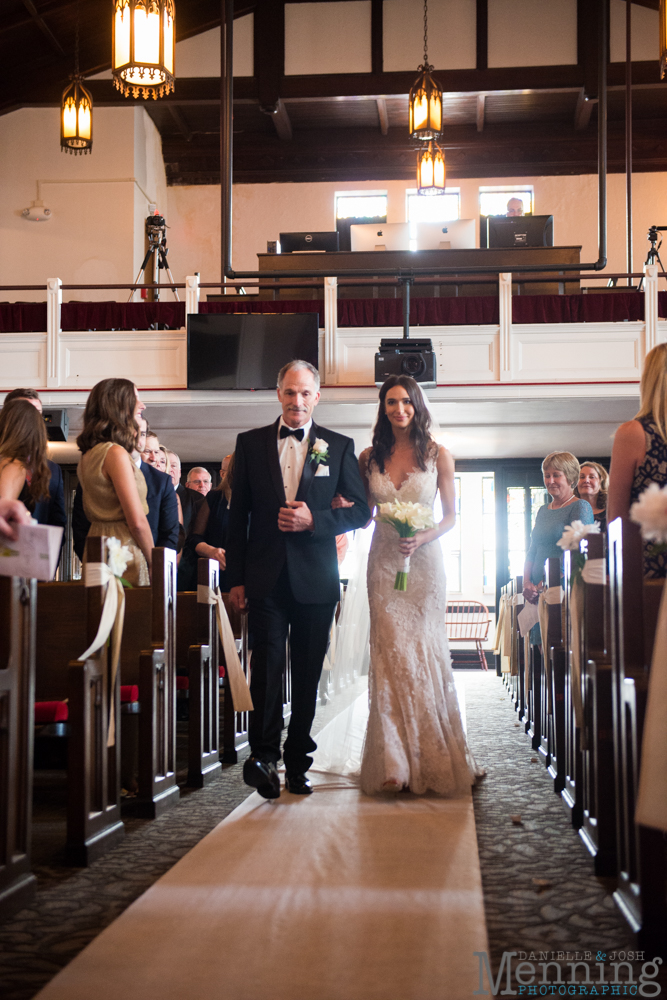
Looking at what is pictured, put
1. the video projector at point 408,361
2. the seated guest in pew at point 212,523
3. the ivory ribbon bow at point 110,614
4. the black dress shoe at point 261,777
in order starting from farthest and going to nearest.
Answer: the video projector at point 408,361 < the seated guest in pew at point 212,523 < the black dress shoe at point 261,777 < the ivory ribbon bow at point 110,614

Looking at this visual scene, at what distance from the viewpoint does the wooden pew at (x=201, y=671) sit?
412 centimetres

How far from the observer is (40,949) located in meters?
2.07

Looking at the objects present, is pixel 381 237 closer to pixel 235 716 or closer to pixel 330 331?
pixel 330 331

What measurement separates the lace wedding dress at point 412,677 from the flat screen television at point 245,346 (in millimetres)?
6697

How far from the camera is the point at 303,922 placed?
218 centimetres

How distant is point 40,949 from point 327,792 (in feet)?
6.07

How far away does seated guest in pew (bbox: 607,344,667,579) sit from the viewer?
2.85m

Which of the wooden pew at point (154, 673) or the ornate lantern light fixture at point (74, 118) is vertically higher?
the ornate lantern light fixture at point (74, 118)

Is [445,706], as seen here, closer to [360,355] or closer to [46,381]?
[360,355]

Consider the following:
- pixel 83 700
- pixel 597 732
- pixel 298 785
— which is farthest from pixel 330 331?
pixel 597 732

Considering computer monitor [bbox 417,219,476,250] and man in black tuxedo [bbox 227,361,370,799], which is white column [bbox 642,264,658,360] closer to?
computer monitor [bbox 417,219,476,250]

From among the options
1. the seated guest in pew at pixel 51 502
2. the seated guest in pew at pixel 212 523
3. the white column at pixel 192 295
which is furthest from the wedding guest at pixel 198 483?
the white column at pixel 192 295

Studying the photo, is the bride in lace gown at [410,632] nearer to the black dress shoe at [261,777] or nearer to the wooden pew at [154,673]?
the black dress shoe at [261,777]

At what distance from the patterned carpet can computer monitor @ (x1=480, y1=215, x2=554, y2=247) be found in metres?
8.39
